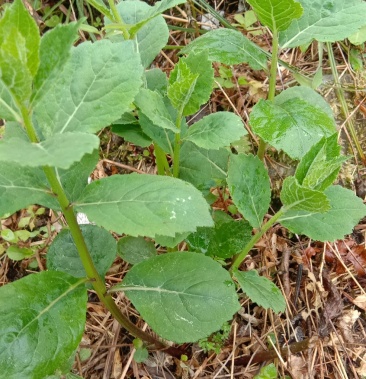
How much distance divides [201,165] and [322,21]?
0.78 m

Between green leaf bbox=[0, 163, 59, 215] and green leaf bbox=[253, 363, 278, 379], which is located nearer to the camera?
green leaf bbox=[0, 163, 59, 215]

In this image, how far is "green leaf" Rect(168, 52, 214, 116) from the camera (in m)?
1.52

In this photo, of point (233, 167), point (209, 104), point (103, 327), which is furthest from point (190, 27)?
point (103, 327)

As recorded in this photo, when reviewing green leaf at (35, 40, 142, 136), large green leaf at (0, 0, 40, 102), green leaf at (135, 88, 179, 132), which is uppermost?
large green leaf at (0, 0, 40, 102)

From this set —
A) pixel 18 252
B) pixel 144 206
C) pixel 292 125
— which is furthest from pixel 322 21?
pixel 18 252

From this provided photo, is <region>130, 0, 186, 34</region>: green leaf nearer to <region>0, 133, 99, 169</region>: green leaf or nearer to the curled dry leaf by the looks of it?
<region>0, 133, 99, 169</region>: green leaf

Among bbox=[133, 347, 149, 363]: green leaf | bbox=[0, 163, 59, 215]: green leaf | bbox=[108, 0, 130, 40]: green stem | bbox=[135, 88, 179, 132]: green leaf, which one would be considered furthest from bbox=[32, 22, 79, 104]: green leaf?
bbox=[133, 347, 149, 363]: green leaf

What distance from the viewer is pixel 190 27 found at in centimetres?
303

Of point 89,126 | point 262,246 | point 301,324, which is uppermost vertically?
point 89,126

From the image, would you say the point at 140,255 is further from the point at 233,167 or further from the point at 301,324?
the point at 301,324

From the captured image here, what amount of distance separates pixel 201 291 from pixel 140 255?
48 cm

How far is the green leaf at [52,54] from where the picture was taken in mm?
1062

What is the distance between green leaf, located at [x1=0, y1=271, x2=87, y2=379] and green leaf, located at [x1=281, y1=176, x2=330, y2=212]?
29.9 inches

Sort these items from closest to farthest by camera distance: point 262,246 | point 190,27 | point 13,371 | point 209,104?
point 13,371, point 262,246, point 209,104, point 190,27
